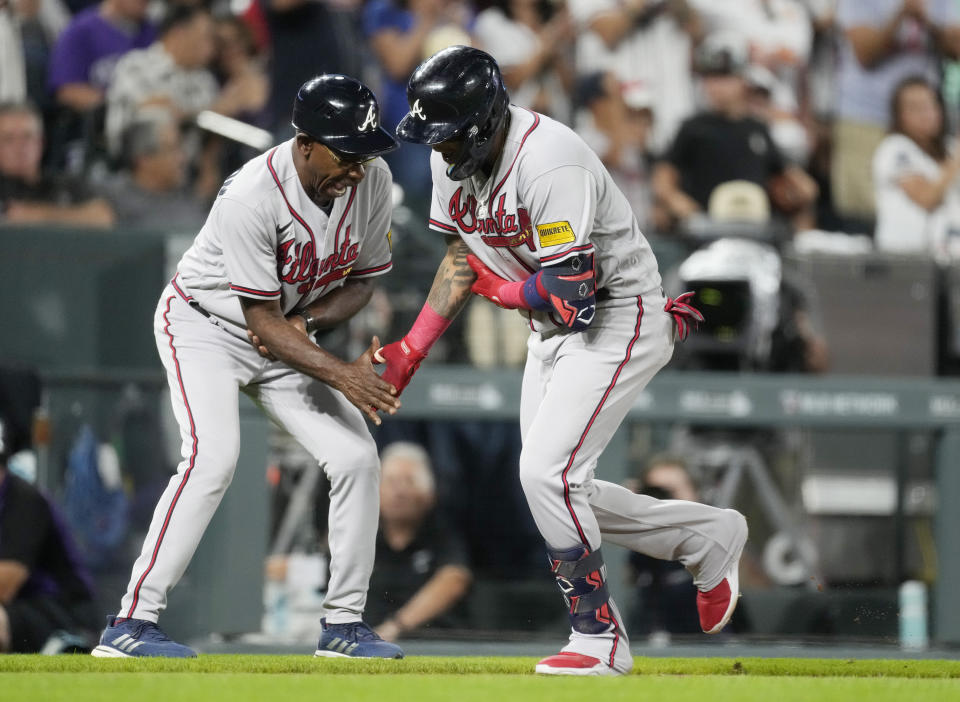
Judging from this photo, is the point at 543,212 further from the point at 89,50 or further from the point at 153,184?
the point at 89,50

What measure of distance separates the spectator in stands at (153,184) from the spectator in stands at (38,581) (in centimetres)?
193

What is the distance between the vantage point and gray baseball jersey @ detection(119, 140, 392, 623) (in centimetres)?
397

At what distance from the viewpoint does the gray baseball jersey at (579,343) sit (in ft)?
12.1

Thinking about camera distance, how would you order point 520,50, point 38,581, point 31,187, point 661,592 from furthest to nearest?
point 520,50 → point 31,187 → point 661,592 → point 38,581

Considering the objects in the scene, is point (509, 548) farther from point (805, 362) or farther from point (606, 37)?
point (606, 37)

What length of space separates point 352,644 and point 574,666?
0.75 m

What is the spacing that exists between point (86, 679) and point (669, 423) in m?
3.11

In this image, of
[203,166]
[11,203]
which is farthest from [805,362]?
[11,203]

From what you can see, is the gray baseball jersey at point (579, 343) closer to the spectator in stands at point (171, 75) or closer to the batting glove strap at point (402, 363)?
the batting glove strap at point (402, 363)

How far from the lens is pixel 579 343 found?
12.9ft

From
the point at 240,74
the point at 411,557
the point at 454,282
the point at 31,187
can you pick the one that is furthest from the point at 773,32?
the point at 454,282

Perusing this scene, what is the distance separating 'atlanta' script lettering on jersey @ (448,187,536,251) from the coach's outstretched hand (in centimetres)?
51

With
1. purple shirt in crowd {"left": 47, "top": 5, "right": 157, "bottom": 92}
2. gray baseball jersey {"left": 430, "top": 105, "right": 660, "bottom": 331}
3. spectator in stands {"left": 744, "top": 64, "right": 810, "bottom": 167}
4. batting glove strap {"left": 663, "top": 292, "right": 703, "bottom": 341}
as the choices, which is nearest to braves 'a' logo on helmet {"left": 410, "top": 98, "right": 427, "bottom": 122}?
gray baseball jersey {"left": 430, "top": 105, "right": 660, "bottom": 331}

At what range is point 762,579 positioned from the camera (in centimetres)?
584
